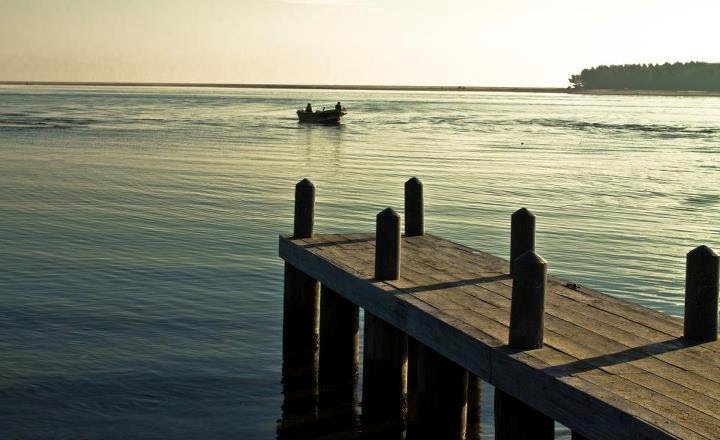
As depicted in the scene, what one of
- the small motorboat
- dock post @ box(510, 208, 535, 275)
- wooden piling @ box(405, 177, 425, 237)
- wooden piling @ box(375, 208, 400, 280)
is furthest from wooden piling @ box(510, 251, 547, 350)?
the small motorboat

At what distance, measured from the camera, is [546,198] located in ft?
105

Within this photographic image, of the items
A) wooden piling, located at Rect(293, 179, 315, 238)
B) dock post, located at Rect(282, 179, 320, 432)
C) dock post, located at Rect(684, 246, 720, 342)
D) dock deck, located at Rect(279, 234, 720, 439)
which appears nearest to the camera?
dock deck, located at Rect(279, 234, 720, 439)

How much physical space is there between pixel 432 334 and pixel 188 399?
4219mm

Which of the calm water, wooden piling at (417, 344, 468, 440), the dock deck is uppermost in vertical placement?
the dock deck

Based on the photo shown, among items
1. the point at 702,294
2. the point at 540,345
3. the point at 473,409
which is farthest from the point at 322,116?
the point at 540,345

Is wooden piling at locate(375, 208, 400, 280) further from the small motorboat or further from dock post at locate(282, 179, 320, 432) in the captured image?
the small motorboat

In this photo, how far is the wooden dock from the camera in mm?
7078

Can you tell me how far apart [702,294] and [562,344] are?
1249 mm

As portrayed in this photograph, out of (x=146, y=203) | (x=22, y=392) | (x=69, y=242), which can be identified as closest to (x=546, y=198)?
(x=146, y=203)

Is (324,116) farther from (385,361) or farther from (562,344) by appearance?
(562,344)

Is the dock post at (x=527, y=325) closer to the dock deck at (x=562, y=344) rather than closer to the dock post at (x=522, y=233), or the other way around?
the dock deck at (x=562, y=344)

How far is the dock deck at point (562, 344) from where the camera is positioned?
22.8ft

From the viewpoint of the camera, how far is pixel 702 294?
28.0ft

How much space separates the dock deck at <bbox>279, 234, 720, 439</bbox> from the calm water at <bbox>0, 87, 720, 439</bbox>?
1893 millimetres
